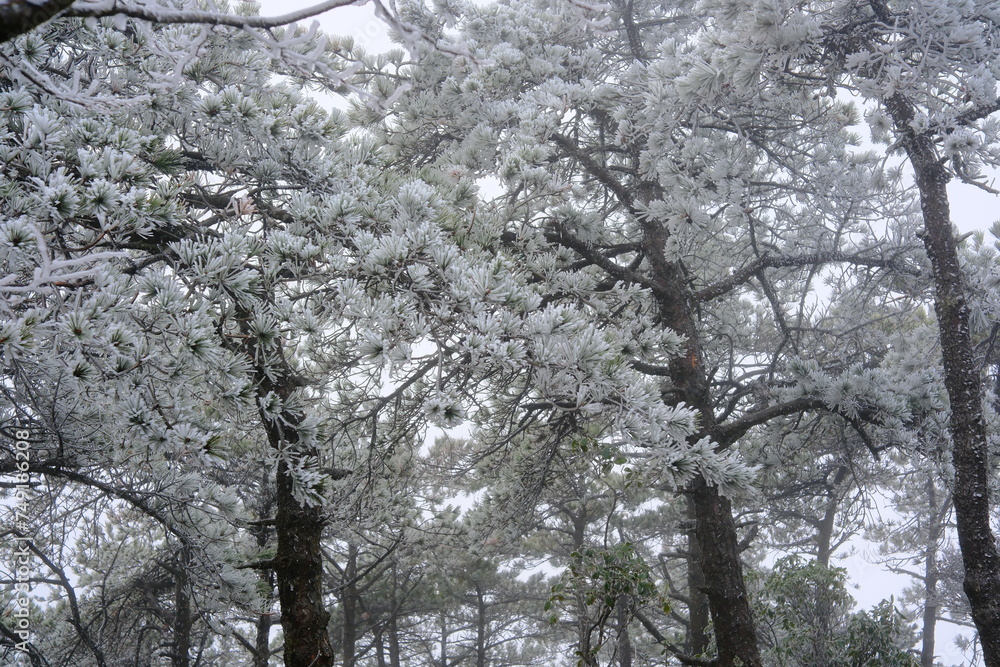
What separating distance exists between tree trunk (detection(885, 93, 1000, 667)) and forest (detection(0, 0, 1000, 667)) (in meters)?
0.02

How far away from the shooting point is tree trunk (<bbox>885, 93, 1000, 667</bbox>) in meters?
4.16

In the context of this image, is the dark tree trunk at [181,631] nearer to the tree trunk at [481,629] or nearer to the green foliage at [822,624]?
the green foliage at [822,624]

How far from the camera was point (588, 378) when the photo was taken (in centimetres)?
345

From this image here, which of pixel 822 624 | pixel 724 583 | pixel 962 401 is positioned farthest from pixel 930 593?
pixel 962 401

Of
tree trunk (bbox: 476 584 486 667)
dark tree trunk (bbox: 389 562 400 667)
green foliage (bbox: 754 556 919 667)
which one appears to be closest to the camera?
green foliage (bbox: 754 556 919 667)

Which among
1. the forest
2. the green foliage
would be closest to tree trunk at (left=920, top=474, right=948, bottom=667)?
the forest

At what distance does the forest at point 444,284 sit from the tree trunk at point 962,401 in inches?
0.8

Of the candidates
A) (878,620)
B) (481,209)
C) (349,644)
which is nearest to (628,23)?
(481,209)

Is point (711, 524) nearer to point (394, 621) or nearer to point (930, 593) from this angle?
point (394, 621)

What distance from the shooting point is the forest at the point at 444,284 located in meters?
2.85

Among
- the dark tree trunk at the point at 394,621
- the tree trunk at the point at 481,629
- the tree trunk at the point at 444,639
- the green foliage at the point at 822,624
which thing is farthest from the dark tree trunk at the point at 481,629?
the green foliage at the point at 822,624

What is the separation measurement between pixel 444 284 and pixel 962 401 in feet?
11.3

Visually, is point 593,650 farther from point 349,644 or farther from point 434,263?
point 349,644

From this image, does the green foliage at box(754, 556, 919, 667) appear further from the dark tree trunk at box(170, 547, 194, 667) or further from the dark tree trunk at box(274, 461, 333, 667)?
the dark tree trunk at box(170, 547, 194, 667)
